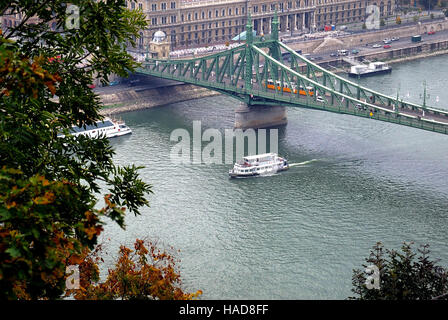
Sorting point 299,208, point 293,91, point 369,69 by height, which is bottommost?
point 299,208

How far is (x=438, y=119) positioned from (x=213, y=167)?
566 inches

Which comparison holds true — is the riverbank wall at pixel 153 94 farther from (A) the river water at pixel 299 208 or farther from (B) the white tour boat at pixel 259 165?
(B) the white tour boat at pixel 259 165

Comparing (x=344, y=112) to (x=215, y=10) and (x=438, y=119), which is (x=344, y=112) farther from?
(x=215, y=10)

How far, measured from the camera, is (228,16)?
288ft

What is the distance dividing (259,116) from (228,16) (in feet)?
93.8

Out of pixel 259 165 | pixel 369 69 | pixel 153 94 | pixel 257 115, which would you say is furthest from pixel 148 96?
pixel 259 165

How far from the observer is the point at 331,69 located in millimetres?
81062

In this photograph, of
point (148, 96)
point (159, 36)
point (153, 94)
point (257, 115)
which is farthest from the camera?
point (159, 36)

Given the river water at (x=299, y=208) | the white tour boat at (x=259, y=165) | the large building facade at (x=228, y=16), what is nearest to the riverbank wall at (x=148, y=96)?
the river water at (x=299, y=208)

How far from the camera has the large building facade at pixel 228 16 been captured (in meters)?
82.6

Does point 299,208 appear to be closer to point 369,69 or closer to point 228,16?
point 369,69

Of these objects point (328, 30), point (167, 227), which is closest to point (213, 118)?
point (167, 227)
